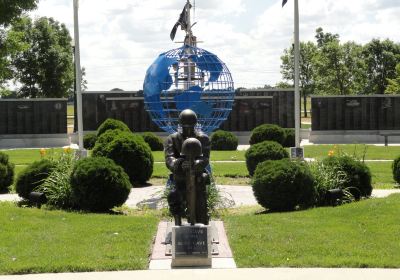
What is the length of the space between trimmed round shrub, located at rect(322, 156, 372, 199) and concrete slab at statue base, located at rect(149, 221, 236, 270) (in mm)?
4416

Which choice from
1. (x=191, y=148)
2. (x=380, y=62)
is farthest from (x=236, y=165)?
(x=380, y=62)

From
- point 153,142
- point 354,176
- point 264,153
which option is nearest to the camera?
point 354,176

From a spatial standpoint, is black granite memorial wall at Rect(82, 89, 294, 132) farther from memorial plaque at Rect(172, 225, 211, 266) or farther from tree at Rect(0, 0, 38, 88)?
memorial plaque at Rect(172, 225, 211, 266)

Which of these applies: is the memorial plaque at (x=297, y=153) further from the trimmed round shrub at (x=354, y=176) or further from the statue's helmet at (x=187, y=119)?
the statue's helmet at (x=187, y=119)

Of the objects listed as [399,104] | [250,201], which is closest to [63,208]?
[250,201]

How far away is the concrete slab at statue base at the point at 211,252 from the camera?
9.19 meters

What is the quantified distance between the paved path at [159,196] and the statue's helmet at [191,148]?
6021mm

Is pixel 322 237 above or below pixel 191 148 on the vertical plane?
below

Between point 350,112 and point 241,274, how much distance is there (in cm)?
3107

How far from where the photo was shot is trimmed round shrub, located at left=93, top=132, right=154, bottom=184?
18703 mm

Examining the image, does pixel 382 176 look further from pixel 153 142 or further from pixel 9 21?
pixel 9 21

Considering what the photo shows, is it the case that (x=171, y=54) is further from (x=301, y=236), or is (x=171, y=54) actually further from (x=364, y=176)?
(x=301, y=236)

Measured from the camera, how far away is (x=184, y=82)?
16359 mm

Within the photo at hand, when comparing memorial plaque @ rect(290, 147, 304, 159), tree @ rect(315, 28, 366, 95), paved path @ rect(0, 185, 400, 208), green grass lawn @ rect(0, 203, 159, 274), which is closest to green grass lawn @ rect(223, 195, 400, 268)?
green grass lawn @ rect(0, 203, 159, 274)
